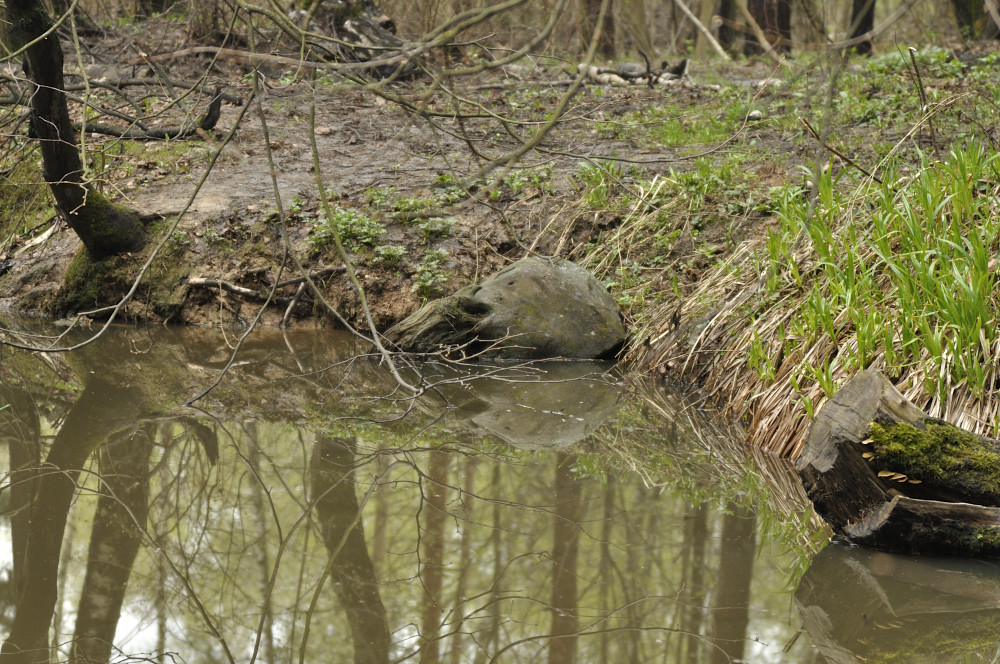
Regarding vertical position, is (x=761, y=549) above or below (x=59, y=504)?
below

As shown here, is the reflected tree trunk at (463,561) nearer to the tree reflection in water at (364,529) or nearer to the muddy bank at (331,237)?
the tree reflection in water at (364,529)

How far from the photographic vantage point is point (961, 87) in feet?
26.7

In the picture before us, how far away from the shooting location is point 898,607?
9.83ft

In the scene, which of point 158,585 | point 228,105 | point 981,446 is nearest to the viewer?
point 158,585

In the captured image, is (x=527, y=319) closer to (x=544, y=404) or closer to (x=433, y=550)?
(x=544, y=404)

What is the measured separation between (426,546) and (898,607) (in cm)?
159

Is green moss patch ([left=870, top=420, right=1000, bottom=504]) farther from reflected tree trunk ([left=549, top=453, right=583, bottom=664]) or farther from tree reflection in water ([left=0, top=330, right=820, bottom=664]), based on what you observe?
reflected tree trunk ([left=549, top=453, right=583, bottom=664])

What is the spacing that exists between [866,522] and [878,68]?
8.13 metres

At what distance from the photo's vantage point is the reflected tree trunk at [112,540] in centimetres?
276

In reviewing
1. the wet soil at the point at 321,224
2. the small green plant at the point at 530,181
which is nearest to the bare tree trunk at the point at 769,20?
the wet soil at the point at 321,224

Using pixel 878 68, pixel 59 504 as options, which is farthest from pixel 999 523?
pixel 878 68

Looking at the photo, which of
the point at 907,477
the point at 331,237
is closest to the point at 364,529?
the point at 907,477

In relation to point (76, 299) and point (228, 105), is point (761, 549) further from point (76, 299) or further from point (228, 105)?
point (228, 105)

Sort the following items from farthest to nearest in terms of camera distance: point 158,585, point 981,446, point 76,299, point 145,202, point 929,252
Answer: point 145,202 < point 76,299 < point 929,252 < point 981,446 < point 158,585
